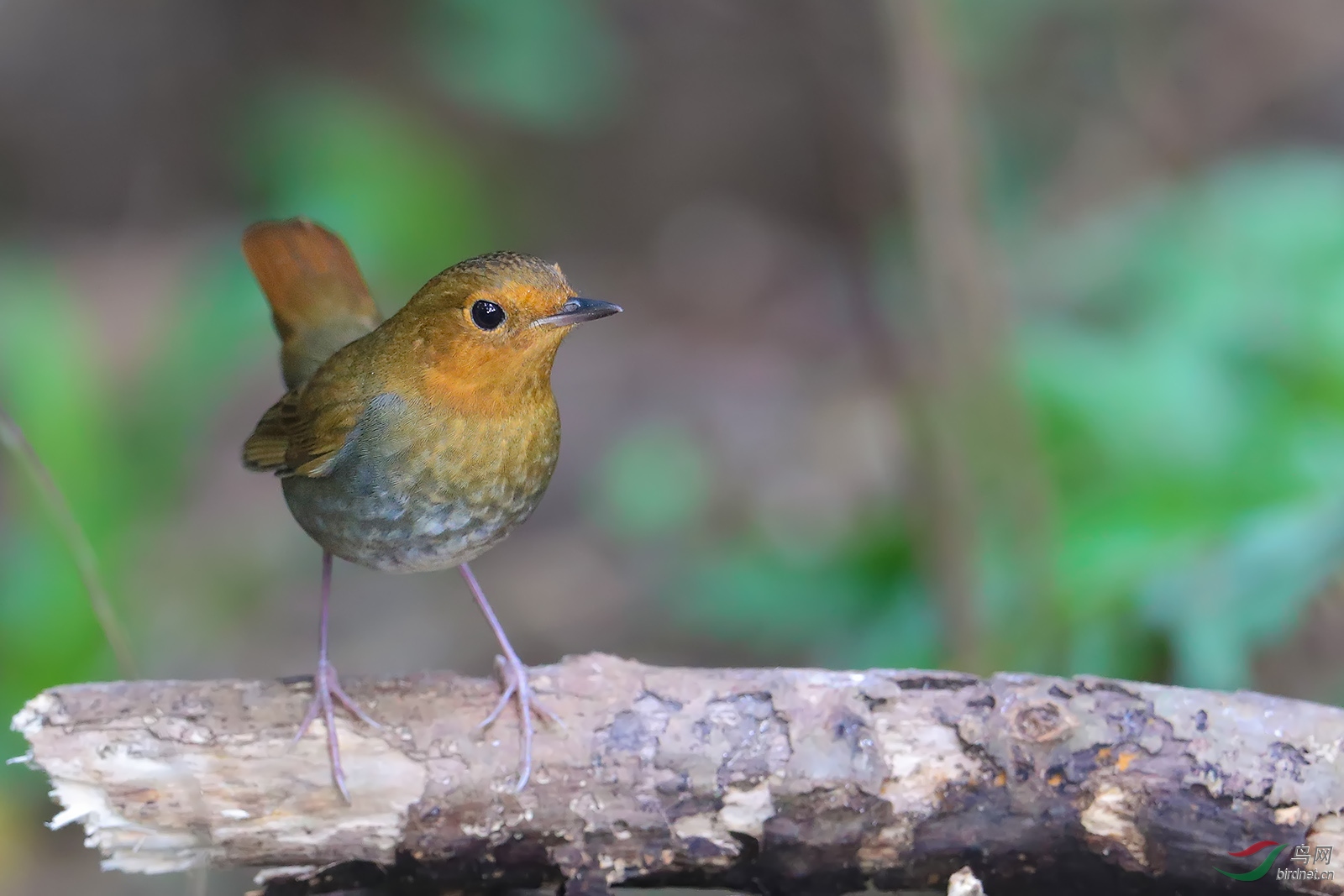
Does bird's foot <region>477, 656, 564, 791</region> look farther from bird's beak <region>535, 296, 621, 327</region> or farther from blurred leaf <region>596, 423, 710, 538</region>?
blurred leaf <region>596, 423, 710, 538</region>

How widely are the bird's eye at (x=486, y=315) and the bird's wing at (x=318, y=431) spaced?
293 mm

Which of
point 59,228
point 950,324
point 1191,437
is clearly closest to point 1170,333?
point 1191,437

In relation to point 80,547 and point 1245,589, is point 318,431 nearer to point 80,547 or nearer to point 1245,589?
point 80,547

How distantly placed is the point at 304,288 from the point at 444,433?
933mm

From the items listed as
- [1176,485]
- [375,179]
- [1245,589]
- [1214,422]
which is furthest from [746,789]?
[375,179]

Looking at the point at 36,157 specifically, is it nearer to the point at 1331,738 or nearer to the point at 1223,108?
the point at 1223,108

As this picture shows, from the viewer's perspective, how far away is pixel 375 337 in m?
3.14

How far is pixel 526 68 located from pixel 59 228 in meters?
3.32

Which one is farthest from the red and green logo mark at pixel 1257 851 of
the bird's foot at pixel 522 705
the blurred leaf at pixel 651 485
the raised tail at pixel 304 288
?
the blurred leaf at pixel 651 485

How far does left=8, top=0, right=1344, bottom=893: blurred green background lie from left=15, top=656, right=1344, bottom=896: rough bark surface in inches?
44.4

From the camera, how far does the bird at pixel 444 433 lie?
9.20 feet

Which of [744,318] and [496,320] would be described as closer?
[496,320]

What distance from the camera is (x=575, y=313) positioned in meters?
2.78

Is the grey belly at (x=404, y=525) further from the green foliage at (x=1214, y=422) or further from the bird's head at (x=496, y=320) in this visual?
the green foliage at (x=1214, y=422)
